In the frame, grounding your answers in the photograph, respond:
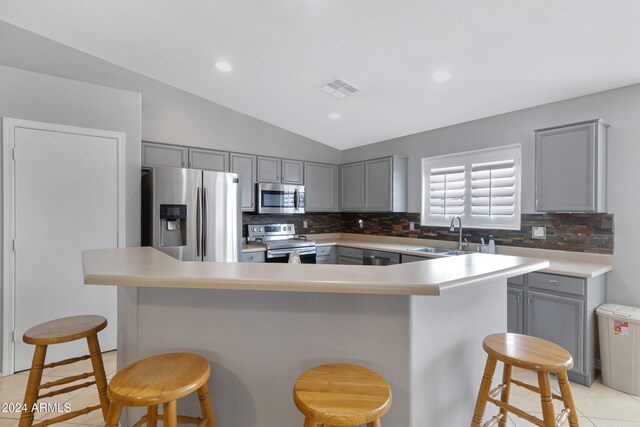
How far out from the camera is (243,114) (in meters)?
4.34

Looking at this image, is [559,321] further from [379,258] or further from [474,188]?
[379,258]

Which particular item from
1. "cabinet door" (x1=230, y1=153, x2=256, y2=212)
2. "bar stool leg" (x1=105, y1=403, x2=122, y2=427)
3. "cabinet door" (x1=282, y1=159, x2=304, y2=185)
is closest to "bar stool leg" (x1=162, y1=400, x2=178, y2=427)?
"bar stool leg" (x1=105, y1=403, x2=122, y2=427)

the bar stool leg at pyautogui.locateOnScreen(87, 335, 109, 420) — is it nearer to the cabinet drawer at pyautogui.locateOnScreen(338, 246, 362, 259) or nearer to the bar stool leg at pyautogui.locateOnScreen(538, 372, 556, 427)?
the bar stool leg at pyautogui.locateOnScreen(538, 372, 556, 427)

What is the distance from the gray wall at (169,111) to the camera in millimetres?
2945

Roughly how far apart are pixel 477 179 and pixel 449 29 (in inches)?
74.2

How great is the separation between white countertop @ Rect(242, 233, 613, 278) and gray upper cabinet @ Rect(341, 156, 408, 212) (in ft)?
1.65

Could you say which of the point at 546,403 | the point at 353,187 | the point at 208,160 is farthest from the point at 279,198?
the point at 546,403

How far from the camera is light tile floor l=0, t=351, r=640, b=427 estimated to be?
2.00m

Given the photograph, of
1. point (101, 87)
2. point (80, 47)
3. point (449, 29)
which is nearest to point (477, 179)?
point (449, 29)

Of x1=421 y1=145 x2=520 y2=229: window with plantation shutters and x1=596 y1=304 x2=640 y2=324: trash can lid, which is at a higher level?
x1=421 y1=145 x2=520 y2=229: window with plantation shutters

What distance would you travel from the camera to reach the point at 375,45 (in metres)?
2.57

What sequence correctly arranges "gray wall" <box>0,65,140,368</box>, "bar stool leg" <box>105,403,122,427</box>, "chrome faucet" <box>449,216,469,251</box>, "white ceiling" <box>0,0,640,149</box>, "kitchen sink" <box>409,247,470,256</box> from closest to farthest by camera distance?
"bar stool leg" <box>105,403,122,427</box> < "white ceiling" <box>0,0,640,149</box> < "gray wall" <box>0,65,140,368</box> < "kitchen sink" <box>409,247,470,256</box> < "chrome faucet" <box>449,216,469,251</box>

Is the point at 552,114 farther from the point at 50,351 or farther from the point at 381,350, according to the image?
the point at 50,351

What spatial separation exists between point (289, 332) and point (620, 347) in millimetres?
2575
